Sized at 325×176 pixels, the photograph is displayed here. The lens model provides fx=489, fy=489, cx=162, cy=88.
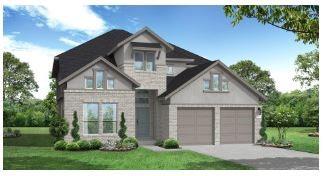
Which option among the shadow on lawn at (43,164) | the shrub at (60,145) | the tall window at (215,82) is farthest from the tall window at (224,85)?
the shadow on lawn at (43,164)

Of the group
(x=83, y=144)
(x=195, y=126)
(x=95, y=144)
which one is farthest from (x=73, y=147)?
(x=195, y=126)

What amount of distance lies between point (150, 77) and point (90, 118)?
4.73 m

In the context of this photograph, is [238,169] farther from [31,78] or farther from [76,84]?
[31,78]

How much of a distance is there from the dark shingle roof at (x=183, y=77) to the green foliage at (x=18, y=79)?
2373cm

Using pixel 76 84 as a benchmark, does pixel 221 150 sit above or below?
below

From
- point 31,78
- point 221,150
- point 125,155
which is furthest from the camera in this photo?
point 31,78

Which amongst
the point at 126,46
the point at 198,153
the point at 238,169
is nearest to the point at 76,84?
the point at 126,46

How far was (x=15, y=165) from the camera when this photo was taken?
2003 centimetres

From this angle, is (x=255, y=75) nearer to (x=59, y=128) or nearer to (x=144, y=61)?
(x=144, y=61)

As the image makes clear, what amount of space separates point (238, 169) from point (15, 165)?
9020 mm

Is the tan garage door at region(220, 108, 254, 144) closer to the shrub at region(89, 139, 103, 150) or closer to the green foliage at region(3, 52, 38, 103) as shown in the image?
the shrub at region(89, 139, 103, 150)

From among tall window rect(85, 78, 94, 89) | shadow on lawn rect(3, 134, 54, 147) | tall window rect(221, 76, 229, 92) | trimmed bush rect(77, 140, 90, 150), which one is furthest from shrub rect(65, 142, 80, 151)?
tall window rect(221, 76, 229, 92)

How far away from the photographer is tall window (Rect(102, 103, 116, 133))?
91.9 ft

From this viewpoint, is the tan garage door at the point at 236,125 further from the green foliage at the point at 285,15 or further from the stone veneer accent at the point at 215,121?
the green foliage at the point at 285,15
